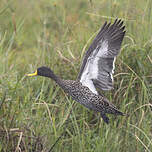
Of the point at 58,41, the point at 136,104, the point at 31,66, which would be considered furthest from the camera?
the point at 58,41

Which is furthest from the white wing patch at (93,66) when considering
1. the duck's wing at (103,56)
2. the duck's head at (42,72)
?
the duck's head at (42,72)

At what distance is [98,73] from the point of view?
4.33 meters

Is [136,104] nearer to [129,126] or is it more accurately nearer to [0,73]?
[129,126]

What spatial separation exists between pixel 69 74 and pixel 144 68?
3.16ft

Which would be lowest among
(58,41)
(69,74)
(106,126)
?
(106,126)

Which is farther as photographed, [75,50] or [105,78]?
[75,50]

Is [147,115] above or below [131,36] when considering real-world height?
below

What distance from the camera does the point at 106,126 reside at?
4305mm

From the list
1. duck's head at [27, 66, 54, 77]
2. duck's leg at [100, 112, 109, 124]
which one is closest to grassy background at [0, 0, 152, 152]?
duck's leg at [100, 112, 109, 124]

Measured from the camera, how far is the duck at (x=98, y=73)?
13.6 ft

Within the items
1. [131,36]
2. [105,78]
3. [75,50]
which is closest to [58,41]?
[75,50]

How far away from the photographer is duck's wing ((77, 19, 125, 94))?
414cm

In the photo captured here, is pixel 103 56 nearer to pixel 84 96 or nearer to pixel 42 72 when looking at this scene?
pixel 84 96

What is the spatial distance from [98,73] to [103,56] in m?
0.21
